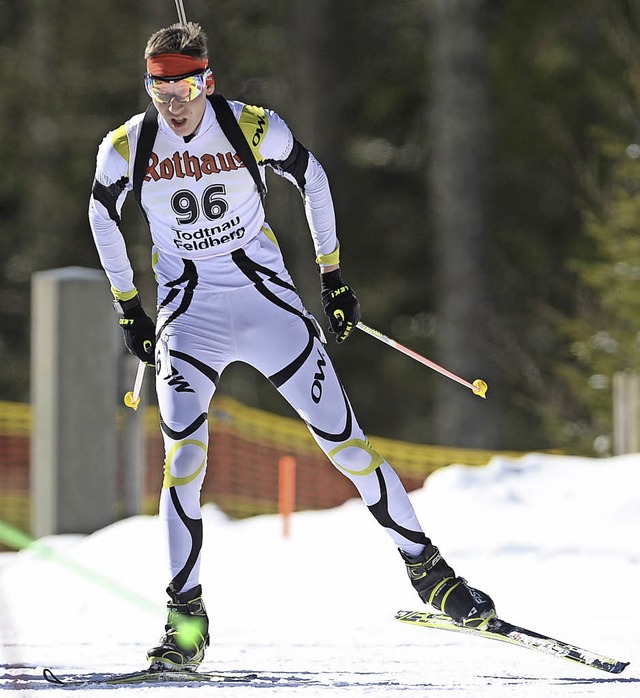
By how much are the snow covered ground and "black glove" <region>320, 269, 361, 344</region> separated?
46.5 inches

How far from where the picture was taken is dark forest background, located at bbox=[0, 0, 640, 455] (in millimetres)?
17156

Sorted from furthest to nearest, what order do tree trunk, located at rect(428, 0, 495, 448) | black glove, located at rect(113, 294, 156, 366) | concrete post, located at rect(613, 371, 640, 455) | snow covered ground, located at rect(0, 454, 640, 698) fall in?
tree trunk, located at rect(428, 0, 495, 448)
concrete post, located at rect(613, 371, 640, 455)
black glove, located at rect(113, 294, 156, 366)
snow covered ground, located at rect(0, 454, 640, 698)

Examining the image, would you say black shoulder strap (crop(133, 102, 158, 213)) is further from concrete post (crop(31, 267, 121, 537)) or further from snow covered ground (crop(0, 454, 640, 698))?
concrete post (crop(31, 267, 121, 537))

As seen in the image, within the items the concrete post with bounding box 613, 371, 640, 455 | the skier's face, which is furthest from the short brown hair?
the concrete post with bounding box 613, 371, 640, 455

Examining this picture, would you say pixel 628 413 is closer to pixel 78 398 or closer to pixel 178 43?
pixel 78 398

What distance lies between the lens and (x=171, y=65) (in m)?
4.89

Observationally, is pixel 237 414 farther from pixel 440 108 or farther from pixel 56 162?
pixel 56 162

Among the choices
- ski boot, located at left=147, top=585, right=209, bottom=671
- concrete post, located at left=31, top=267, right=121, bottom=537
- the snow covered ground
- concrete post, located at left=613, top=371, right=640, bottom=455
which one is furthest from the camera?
concrete post, located at left=613, top=371, right=640, bottom=455

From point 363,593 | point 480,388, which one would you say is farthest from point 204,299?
point 363,593

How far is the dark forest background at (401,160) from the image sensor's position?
17156 millimetres

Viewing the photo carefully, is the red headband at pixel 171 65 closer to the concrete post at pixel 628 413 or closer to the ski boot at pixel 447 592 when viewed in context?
the ski boot at pixel 447 592

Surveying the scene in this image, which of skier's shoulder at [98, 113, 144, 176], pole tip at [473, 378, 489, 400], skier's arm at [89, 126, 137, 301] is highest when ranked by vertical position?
skier's shoulder at [98, 113, 144, 176]

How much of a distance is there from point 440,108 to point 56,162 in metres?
10.3

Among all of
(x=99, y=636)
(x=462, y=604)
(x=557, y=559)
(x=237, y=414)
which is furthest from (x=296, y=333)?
(x=237, y=414)
